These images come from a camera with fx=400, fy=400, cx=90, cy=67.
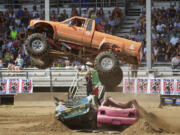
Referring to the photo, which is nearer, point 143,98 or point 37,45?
point 37,45

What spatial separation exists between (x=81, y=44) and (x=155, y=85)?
209 inches

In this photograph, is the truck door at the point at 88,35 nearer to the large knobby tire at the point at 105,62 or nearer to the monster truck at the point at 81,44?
the monster truck at the point at 81,44

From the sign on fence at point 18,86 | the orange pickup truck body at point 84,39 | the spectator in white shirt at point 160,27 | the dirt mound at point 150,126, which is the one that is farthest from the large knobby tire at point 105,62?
the spectator in white shirt at point 160,27

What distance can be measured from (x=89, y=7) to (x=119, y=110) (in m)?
15.2

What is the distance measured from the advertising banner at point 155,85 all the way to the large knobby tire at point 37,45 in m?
6.27

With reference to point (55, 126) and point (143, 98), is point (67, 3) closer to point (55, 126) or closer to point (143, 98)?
point (143, 98)

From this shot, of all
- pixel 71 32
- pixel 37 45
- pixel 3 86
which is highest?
pixel 71 32

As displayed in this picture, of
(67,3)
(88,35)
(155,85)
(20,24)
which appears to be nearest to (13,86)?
(88,35)

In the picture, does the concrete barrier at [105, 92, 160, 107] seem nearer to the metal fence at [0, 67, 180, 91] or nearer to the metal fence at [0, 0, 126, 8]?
the metal fence at [0, 67, 180, 91]

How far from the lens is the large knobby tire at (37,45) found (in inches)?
503

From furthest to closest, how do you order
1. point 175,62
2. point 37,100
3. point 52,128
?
point 175,62 → point 37,100 → point 52,128

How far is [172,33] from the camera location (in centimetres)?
2116

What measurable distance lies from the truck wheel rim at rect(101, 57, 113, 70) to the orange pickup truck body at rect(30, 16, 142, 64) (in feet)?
1.88

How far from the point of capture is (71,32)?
43.9ft
